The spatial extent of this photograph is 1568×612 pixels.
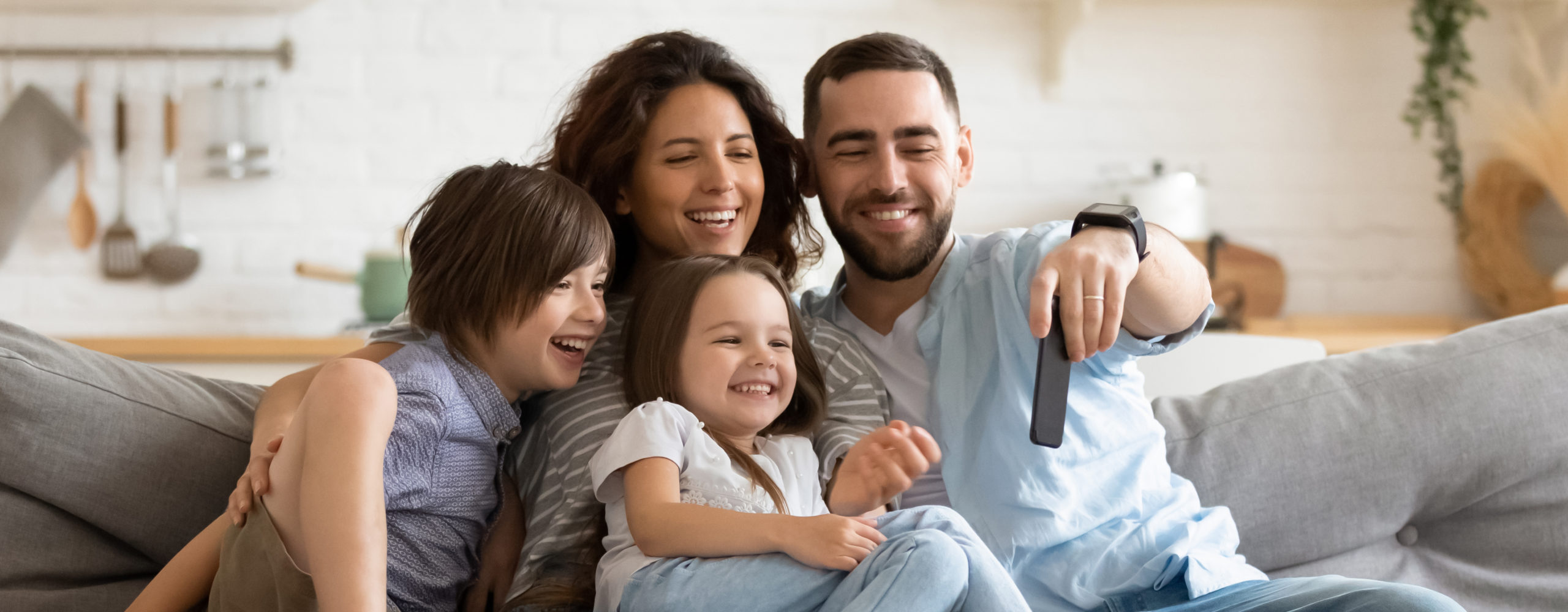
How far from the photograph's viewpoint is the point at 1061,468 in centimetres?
126

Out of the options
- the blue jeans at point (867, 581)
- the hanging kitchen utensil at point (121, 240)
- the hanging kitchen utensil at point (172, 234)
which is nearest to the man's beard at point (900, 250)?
the blue jeans at point (867, 581)

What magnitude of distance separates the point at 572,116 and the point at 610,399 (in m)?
0.48

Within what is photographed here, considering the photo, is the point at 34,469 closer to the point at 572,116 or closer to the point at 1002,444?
the point at 572,116

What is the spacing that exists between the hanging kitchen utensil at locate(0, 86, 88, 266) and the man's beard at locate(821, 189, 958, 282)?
2240 mm

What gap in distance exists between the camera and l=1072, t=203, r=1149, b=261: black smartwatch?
1101 mm

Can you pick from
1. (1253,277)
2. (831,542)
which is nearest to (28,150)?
(831,542)

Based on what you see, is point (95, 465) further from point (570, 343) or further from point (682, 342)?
point (682, 342)

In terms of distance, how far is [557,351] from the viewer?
1239 millimetres

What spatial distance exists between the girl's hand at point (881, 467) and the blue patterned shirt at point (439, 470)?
41 cm

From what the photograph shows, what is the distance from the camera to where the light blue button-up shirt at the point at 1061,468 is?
4.07 ft

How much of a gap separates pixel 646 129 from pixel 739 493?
1.86 feet

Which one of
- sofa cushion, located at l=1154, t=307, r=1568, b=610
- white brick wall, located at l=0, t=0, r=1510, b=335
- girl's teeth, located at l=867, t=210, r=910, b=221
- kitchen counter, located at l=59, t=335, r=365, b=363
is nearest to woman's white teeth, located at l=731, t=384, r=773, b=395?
girl's teeth, located at l=867, t=210, r=910, b=221

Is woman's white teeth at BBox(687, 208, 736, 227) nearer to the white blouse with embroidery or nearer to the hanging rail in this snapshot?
the white blouse with embroidery

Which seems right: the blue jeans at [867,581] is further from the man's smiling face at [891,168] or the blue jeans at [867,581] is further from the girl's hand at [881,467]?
the man's smiling face at [891,168]
